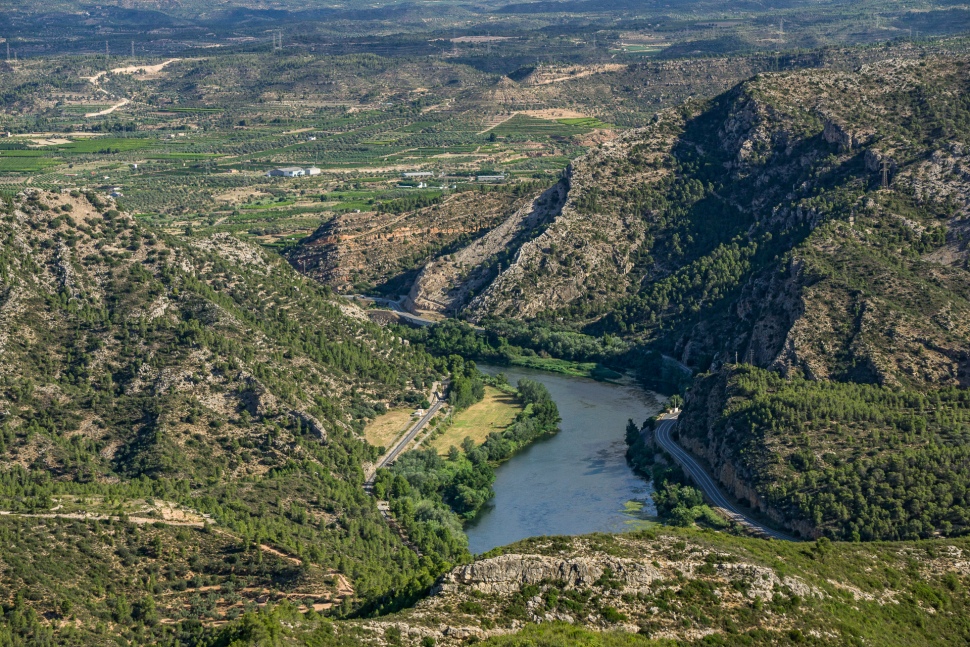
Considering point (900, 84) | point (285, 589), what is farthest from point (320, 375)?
point (900, 84)

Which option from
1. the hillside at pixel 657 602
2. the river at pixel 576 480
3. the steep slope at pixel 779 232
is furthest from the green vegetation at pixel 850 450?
the hillside at pixel 657 602

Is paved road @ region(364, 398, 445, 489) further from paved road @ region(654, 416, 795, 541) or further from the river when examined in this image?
paved road @ region(654, 416, 795, 541)

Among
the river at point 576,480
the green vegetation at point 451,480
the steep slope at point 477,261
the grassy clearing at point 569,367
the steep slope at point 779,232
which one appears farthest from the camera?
the steep slope at point 477,261

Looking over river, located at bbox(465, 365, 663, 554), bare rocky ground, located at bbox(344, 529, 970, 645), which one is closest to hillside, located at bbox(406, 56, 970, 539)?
river, located at bbox(465, 365, 663, 554)

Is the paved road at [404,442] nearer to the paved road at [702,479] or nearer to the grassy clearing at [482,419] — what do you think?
the grassy clearing at [482,419]

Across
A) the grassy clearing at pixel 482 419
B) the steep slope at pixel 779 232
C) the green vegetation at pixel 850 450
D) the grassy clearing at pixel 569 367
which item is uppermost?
the steep slope at pixel 779 232

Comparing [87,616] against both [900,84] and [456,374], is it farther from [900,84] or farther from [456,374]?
[900,84]
